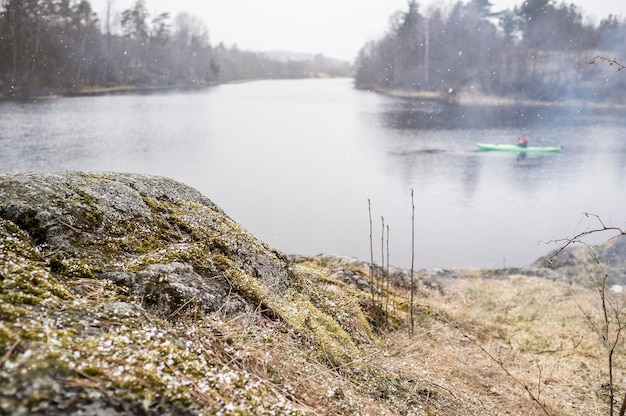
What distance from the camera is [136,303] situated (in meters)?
2.43

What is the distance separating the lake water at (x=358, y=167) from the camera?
2084cm

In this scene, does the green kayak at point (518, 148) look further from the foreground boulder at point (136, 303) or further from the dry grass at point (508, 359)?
the foreground boulder at point (136, 303)

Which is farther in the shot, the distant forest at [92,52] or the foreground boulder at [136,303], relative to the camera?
the distant forest at [92,52]

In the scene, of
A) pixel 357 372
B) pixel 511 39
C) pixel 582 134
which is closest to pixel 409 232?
pixel 357 372

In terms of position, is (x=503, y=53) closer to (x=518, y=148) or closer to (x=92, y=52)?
(x=518, y=148)

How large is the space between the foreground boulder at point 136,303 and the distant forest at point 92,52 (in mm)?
47283

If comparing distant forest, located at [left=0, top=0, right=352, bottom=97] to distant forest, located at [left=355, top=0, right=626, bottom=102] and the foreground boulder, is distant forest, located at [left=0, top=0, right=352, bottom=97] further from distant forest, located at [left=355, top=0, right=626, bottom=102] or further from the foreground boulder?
the foreground boulder

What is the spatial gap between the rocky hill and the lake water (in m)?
13.6

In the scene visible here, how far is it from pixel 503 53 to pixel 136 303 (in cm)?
8256

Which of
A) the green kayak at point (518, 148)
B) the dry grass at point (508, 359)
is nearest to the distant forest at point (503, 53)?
the green kayak at point (518, 148)

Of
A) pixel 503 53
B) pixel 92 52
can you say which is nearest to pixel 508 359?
pixel 92 52

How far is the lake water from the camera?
2084 centimetres

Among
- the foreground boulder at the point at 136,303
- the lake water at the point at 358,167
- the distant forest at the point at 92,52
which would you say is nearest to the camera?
the foreground boulder at the point at 136,303

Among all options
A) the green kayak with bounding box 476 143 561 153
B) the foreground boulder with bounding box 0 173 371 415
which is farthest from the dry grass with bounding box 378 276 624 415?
the green kayak with bounding box 476 143 561 153
